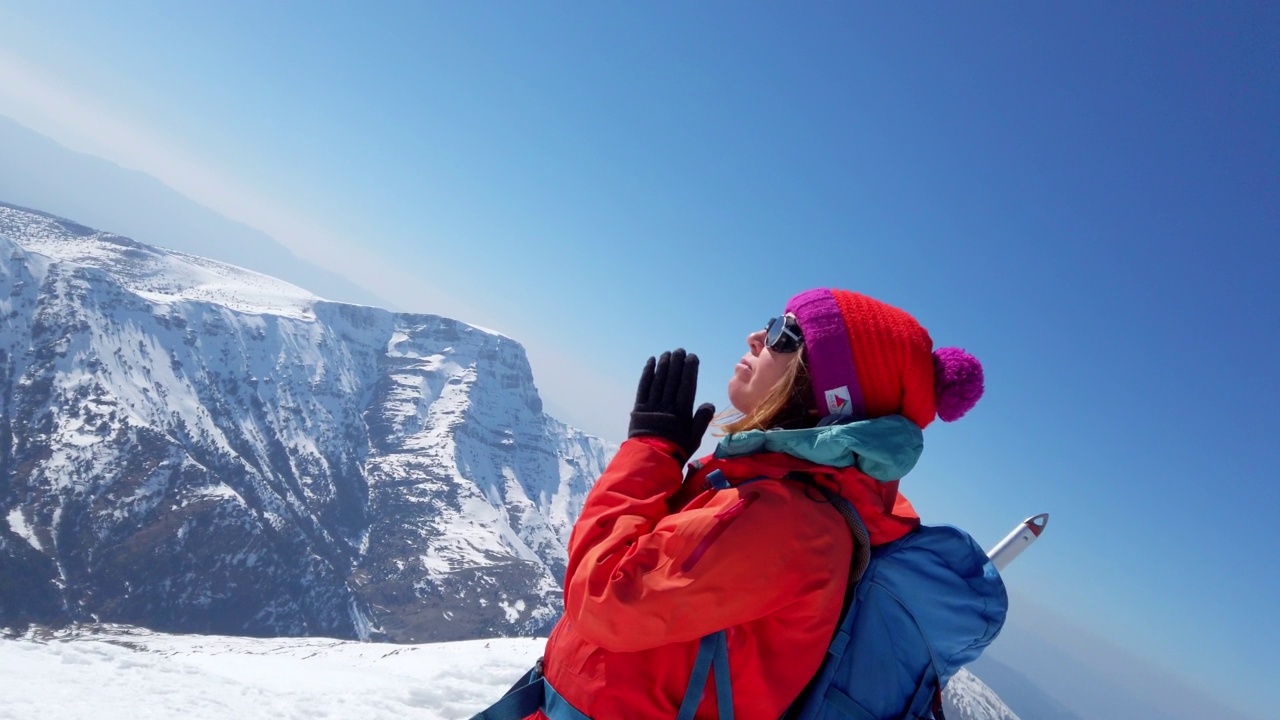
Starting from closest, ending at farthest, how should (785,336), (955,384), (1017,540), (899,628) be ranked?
(899,628) → (955,384) → (785,336) → (1017,540)

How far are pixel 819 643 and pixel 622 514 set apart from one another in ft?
4.29

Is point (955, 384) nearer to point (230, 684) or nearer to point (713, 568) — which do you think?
point (713, 568)

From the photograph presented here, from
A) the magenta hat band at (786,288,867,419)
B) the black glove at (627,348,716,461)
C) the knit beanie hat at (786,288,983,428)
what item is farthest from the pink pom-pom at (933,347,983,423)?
the black glove at (627,348,716,461)

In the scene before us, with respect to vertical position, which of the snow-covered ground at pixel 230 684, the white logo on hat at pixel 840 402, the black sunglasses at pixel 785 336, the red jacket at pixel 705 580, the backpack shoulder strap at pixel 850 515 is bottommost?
the snow-covered ground at pixel 230 684

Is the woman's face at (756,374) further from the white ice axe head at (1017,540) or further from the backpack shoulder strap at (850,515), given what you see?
the white ice axe head at (1017,540)

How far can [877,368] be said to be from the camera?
369 centimetres

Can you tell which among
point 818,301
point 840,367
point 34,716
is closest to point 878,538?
point 840,367

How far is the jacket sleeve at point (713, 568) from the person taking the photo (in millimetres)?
3084

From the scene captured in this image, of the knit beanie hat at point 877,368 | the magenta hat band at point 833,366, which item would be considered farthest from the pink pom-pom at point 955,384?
the magenta hat band at point 833,366

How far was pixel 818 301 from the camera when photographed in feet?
13.2

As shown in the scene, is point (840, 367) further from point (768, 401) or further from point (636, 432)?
point (636, 432)

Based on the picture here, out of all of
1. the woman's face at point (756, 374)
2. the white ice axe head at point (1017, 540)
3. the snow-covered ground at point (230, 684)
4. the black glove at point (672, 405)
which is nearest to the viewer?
the woman's face at point (756, 374)

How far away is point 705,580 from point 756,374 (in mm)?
1548

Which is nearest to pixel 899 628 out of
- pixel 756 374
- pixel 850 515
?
pixel 850 515
